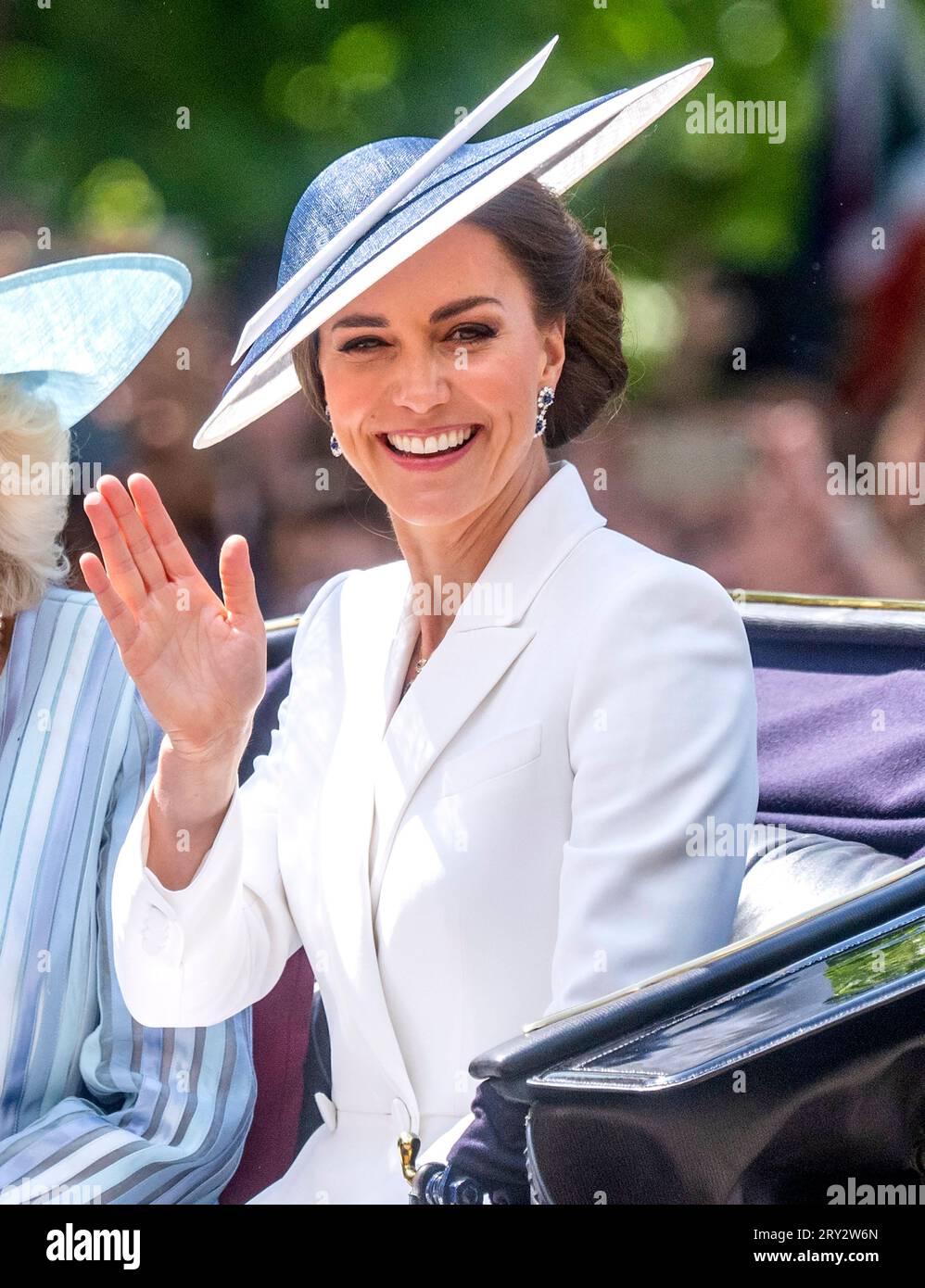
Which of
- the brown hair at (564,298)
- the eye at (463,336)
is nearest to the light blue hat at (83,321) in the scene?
the brown hair at (564,298)

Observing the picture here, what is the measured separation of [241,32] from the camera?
2.48 meters

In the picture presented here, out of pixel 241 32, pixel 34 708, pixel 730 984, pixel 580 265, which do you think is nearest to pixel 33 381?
pixel 34 708

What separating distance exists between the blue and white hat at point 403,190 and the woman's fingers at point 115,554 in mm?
258

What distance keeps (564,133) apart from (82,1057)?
128 cm

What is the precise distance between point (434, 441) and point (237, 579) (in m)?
0.27

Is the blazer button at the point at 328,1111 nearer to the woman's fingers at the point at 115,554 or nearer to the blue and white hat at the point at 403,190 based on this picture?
the woman's fingers at the point at 115,554

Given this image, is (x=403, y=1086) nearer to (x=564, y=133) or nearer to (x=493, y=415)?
(x=493, y=415)

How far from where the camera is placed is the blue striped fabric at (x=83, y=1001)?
7.03 feet

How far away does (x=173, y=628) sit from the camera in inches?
73.3

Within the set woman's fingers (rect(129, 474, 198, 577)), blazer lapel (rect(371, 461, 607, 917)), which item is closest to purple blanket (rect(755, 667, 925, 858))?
blazer lapel (rect(371, 461, 607, 917))

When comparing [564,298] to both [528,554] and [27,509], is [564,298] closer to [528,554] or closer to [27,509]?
[528,554]

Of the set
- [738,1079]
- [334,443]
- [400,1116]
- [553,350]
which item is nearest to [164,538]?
[334,443]
